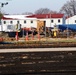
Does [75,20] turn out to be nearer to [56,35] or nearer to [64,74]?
[56,35]

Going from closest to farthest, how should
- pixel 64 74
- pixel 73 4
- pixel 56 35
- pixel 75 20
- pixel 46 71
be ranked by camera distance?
pixel 64 74 < pixel 46 71 < pixel 56 35 < pixel 75 20 < pixel 73 4

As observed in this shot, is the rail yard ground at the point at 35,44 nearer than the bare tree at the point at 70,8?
Yes

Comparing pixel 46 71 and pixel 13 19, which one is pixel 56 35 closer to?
pixel 46 71

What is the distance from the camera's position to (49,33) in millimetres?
48188

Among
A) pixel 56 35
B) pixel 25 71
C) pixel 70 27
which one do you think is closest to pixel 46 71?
pixel 25 71

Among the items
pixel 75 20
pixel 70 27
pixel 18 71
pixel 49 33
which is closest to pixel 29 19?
pixel 75 20

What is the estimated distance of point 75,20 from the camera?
280 ft

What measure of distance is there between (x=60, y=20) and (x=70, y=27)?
33.7 m

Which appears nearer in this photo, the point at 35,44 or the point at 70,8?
the point at 35,44

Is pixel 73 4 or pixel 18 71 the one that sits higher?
pixel 73 4

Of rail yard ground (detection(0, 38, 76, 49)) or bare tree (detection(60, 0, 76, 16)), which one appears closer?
rail yard ground (detection(0, 38, 76, 49))

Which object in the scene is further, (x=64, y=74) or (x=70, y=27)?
(x=70, y=27)

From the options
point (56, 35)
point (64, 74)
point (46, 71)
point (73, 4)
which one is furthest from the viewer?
point (73, 4)

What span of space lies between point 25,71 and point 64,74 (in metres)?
1.56
